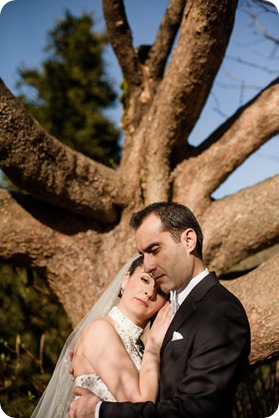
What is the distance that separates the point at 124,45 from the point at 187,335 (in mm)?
3972

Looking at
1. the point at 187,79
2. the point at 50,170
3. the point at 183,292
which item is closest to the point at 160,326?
the point at 183,292

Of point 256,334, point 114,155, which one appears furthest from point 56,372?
point 114,155

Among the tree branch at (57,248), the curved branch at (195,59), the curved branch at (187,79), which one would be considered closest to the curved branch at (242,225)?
the curved branch at (187,79)

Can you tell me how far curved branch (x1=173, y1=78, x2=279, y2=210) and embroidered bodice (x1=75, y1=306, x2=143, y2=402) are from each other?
2184mm

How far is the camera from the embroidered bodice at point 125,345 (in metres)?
2.81

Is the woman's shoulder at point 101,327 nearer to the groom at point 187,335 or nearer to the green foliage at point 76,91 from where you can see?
the groom at point 187,335

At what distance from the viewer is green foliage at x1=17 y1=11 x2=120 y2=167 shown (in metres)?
8.91

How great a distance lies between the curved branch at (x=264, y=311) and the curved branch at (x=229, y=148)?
1.46 meters

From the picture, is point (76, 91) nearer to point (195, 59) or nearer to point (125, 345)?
point (195, 59)

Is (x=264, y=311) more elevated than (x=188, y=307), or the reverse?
(x=188, y=307)

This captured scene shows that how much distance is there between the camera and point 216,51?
4.69 m

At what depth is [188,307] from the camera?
2727 millimetres

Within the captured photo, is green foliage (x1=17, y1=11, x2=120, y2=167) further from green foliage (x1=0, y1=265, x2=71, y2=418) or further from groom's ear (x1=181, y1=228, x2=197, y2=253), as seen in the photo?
groom's ear (x1=181, y1=228, x2=197, y2=253)

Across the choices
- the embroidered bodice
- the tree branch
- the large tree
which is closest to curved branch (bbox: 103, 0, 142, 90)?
the large tree
